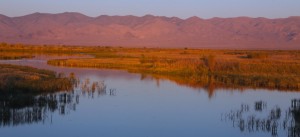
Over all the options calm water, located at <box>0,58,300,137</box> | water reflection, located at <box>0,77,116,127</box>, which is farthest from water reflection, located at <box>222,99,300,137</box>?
water reflection, located at <box>0,77,116,127</box>

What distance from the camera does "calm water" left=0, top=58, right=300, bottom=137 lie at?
15602 mm

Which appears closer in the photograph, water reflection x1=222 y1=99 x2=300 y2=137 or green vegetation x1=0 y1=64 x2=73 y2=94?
water reflection x1=222 y1=99 x2=300 y2=137

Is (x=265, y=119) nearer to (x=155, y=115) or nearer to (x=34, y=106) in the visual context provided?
(x=155, y=115)

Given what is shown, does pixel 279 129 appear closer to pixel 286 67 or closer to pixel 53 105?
pixel 53 105

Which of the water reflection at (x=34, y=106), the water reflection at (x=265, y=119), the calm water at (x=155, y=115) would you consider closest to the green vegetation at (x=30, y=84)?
the water reflection at (x=34, y=106)

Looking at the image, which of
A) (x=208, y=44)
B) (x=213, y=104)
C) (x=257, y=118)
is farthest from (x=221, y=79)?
(x=208, y=44)

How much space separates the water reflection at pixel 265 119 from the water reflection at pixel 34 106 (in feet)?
21.4

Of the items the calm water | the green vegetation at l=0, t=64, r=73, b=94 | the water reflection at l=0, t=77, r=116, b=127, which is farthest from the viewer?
the green vegetation at l=0, t=64, r=73, b=94

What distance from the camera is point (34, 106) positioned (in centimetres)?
1855

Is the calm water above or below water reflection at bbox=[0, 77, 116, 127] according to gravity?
below

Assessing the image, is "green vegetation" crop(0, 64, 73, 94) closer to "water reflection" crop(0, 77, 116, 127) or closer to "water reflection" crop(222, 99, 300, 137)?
"water reflection" crop(0, 77, 116, 127)

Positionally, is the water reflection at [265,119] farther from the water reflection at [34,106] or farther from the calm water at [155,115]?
the water reflection at [34,106]

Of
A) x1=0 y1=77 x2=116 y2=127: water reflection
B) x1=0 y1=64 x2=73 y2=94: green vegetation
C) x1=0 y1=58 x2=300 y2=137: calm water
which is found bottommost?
x1=0 y1=58 x2=300 y2=137: calm water

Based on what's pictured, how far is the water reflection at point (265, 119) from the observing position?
1565 cm
